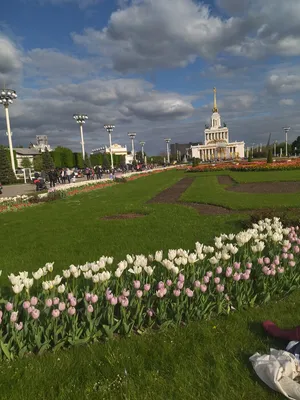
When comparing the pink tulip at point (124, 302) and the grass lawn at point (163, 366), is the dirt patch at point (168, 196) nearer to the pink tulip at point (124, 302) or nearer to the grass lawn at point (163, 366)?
the grass lawn at point (163, 366)

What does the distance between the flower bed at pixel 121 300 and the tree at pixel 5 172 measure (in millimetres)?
39966

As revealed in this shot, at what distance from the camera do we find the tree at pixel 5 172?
3994 cm

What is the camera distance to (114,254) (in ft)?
21.4

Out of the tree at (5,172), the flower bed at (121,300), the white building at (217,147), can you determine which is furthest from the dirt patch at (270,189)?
the white building at (217,147)

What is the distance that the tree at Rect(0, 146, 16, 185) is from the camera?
39938 mm

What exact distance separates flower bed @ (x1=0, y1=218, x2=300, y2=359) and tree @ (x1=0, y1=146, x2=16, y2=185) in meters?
40.0

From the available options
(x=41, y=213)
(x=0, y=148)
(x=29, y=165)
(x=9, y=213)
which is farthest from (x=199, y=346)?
(x=29, y=165)

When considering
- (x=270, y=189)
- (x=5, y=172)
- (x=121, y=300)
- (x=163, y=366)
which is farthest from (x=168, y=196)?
(x=5, y=172)

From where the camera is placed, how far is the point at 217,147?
121 meters

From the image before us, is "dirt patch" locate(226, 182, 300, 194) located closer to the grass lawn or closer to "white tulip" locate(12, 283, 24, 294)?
the grass lawn

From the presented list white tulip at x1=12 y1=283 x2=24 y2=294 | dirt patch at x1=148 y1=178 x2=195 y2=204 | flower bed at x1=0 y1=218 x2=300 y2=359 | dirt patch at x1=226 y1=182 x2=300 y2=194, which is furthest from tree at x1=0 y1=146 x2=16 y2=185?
white tulip at x1=12 y1=283 x2=24 y2=294

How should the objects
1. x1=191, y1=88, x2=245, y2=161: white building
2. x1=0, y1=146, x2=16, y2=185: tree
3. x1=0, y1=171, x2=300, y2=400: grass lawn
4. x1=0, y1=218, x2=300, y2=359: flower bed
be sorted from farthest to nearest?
1. x1=191, y1=88, x2=245, y2=161: white building
2. x1=0, y1=146, x2=16, y2=185: tree
3. x1=0, y1=218, x2=300, y2=359: flower bed
4. x1=0, y1=171, x2=300, y2=400: grass lawn

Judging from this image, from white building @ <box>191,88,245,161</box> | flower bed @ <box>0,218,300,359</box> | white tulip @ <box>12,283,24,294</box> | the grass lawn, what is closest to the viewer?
the grass lawn

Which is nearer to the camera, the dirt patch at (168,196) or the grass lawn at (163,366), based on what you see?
the grass lawn at (163,366)
